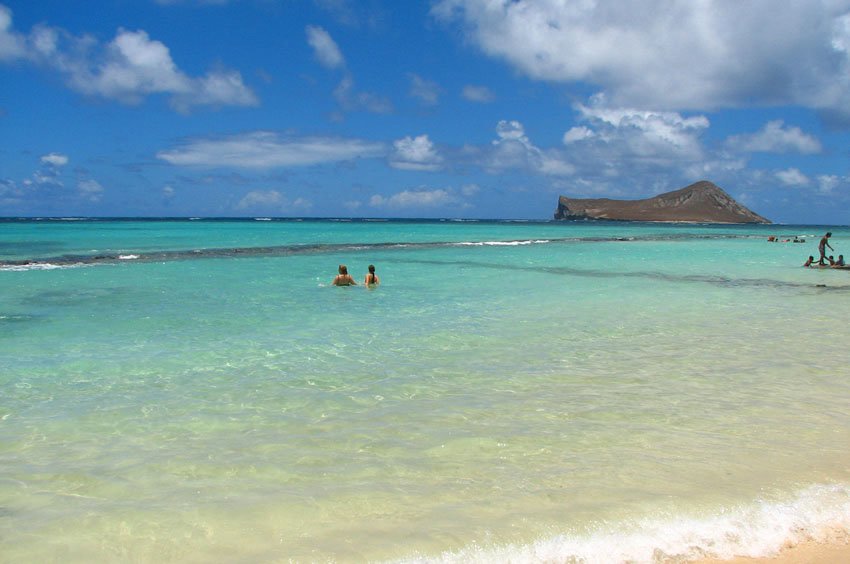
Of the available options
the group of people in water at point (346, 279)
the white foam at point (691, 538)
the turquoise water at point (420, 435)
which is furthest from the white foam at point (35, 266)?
the white foam at point (691, 538)

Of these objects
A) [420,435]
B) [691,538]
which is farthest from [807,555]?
[420,435]

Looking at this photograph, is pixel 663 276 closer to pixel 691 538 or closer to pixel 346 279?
pixel 346 279

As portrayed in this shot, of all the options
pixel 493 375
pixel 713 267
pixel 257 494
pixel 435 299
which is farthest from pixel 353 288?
pixel 713 267

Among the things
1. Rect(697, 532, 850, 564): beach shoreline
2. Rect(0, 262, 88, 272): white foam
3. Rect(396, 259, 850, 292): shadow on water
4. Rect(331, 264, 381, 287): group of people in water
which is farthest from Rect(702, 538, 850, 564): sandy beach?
Rect(0, 262, 88, 272): white foam

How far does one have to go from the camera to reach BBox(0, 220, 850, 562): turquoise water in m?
4.10

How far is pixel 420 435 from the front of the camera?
5938 mm

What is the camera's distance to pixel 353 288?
18.6 metres

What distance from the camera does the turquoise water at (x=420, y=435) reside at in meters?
4.10

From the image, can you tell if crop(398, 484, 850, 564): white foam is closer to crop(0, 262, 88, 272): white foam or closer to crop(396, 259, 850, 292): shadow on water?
crop(396, 259, 850, 292): shadow on water

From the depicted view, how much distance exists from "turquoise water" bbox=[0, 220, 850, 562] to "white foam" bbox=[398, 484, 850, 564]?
2 cm

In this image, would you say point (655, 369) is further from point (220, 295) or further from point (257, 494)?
point (220, 295)

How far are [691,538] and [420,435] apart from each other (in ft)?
8.71

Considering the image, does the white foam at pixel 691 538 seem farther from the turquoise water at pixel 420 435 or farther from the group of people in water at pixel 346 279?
the group of people in water at pixel 346 279

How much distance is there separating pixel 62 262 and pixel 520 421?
3001cm
